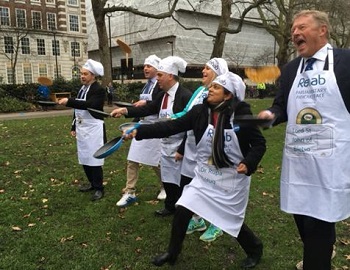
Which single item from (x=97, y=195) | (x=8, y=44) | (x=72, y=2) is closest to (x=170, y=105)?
(x=97, y=195)

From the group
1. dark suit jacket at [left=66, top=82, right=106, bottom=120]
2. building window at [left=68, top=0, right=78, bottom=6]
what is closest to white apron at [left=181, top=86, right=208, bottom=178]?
dark suit jacket at [left=66, top=82, right=106, bottom=120]

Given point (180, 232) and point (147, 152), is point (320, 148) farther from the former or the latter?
point (147, 152)

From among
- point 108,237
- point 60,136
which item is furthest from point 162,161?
point 60,136

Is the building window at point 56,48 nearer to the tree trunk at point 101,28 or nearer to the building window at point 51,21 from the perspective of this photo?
the building window at point 51,21

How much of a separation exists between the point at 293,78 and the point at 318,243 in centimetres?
134

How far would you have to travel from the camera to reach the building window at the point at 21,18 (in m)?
57.0

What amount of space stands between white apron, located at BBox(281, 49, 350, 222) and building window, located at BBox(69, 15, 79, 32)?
213 feet

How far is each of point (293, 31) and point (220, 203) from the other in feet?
5.20

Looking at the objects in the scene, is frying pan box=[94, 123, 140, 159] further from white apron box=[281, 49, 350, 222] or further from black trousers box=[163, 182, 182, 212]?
black trousers box=[163, 182, 182, 212]

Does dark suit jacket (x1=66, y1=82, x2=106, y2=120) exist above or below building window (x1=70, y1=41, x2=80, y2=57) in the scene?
below

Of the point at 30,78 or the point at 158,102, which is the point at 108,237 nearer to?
the point at 158,102

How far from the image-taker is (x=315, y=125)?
2.95 meters

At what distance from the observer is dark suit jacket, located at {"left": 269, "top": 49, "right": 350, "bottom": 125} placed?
113 inches

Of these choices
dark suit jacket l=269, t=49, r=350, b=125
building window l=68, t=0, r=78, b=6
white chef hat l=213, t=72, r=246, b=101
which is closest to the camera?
dark suit jacket l=269, t=49, r=350, b=125
